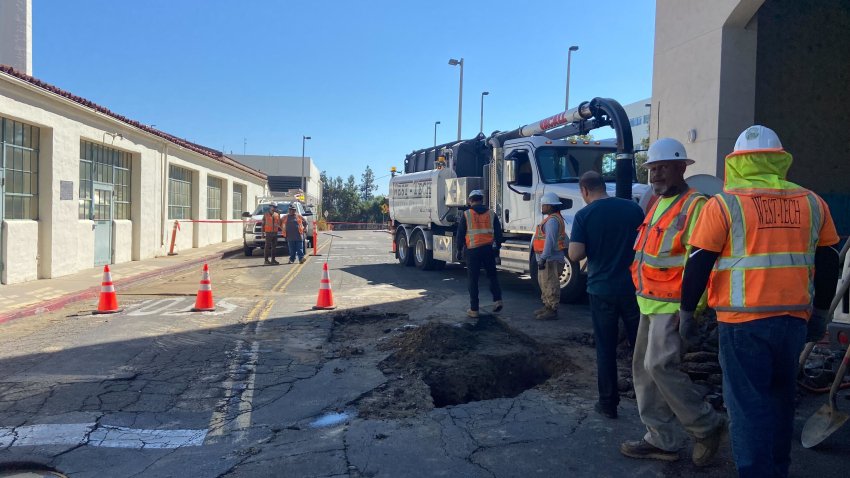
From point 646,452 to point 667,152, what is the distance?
1950 millimetres

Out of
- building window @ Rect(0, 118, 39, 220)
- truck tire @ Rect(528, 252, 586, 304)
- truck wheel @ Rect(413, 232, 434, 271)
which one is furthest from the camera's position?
truck wheel @ Rect(413, 232, 434, 271)

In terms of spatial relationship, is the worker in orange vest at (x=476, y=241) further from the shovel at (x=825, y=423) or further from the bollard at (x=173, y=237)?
the bollard at (x=173, y=237)

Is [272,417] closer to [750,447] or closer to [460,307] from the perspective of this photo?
[750,447]

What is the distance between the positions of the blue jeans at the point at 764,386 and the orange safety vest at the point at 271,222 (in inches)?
680

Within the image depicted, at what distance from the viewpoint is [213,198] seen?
101ft

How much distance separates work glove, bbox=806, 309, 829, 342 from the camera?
3.37m

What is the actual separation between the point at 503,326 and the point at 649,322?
4.81m

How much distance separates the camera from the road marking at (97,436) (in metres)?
4.54

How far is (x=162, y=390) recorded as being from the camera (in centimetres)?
588

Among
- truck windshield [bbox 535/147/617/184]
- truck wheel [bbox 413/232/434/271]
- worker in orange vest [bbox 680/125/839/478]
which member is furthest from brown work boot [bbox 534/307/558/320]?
truck wheel [bbox 413/232/434/271]

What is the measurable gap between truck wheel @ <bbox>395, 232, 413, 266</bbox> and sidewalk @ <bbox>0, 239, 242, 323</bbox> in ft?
20.3

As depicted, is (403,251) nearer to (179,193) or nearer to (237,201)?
(179,193)

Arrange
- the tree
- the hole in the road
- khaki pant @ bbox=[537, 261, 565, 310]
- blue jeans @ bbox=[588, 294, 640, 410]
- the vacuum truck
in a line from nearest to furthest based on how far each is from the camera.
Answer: blue jeans @ bbox=[588, 294, 640, 410]
the hole in the road
khaki pant @ bbox=[537, 261, 565, 310]
the vacuum truck
the tree

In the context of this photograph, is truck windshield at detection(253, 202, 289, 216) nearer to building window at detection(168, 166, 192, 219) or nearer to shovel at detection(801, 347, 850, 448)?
building window at detection(168, 166, 192, 219)
